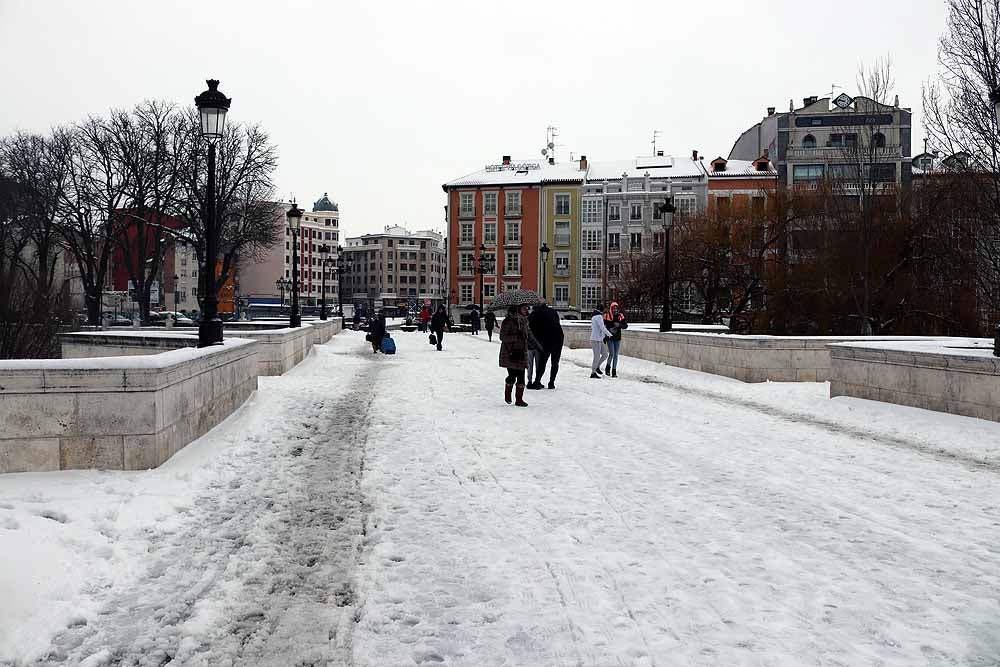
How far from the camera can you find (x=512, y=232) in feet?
255

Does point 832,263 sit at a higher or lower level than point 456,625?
higher

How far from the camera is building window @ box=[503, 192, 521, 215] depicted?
254 ft

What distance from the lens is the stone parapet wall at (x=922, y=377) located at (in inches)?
407

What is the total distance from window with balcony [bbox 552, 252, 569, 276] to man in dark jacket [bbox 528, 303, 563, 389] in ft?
200

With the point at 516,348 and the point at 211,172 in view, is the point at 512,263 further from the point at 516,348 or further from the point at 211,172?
the point at 516,348

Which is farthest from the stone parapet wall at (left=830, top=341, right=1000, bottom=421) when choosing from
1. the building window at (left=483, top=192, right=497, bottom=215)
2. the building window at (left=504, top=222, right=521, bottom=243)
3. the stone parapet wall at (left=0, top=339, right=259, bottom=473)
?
the building window at (left=483, top=192, right=497, bottom=215)

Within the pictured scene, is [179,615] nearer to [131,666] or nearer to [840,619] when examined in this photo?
[131,666]

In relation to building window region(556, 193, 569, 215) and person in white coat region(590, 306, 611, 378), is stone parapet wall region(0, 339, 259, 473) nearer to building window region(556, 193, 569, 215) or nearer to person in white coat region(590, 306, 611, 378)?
person in white coat region(590, 306, 611, 378)

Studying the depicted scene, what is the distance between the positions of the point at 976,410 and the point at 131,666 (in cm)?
1055

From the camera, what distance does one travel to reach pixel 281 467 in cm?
786

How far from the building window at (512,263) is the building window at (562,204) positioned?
5888mm

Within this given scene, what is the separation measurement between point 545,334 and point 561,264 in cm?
6148

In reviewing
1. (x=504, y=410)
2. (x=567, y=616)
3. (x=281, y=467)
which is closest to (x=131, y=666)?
(x=567, y=616)

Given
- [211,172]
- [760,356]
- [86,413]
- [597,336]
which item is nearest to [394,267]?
[597,336]
